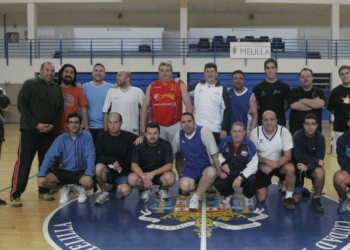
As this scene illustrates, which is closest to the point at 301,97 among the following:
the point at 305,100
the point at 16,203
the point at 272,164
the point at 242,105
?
the point at 305,100

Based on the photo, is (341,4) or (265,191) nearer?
(265,191)

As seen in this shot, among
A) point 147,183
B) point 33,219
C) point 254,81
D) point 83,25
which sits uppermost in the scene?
point 83,25

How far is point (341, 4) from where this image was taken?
16.8 m

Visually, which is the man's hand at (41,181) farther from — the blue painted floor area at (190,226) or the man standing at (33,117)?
the blue painted floor area at (190,226)

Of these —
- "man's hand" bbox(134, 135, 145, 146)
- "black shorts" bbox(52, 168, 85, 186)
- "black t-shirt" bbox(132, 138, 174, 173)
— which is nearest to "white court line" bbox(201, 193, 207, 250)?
"black t-shirt" bbox(132, 138, 174, 173)

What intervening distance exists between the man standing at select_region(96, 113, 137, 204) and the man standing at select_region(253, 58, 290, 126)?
77.9 inches

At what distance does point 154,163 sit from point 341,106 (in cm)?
286

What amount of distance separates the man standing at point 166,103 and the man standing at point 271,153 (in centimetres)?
104

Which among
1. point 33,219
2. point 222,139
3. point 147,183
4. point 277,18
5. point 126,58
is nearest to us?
point 33,219

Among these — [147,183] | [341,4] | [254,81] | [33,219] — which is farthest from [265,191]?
[341,4]

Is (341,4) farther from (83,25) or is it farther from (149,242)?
(149,242)

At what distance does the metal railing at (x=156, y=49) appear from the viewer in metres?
16.5

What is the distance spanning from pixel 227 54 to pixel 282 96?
11.9m

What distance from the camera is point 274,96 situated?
5.29 meters
